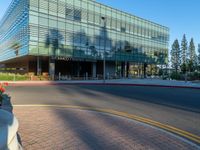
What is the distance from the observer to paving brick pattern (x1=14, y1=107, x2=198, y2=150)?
5.59 meters

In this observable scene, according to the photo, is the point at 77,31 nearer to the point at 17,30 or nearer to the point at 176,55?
the point at 17,30

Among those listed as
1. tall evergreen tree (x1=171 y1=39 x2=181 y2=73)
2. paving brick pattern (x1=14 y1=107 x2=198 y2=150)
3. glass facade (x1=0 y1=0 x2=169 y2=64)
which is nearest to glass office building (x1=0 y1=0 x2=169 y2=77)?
glass facade (x1=0 y1=0 x2=169 y2=64)

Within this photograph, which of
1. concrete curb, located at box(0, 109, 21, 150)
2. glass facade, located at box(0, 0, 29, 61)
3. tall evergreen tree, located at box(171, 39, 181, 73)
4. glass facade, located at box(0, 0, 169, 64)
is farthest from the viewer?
tall evergreen tree, located at box(171, 39, 181, 73)

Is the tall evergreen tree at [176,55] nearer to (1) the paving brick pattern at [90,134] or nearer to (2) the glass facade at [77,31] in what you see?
(2) the glass facade at [77,31]

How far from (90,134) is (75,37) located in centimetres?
4326

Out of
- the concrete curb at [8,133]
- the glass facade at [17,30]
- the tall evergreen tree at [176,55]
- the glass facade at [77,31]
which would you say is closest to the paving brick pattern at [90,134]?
the concrete curb at [8,133]

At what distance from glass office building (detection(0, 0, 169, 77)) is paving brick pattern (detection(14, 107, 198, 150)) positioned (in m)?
35.1

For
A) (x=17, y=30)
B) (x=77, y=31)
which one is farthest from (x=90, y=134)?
(x=17, y=30)

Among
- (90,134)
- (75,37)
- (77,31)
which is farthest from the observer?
(77,31)

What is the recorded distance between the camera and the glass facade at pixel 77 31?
43.0 m

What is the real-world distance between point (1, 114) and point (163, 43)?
73290 millimetres

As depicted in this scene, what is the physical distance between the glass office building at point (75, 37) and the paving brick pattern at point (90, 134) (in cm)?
3507

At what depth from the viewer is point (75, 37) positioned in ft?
160

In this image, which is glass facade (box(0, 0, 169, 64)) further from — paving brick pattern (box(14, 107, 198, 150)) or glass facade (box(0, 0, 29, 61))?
paving brick pattern (box(14, 107, 198, 150))
